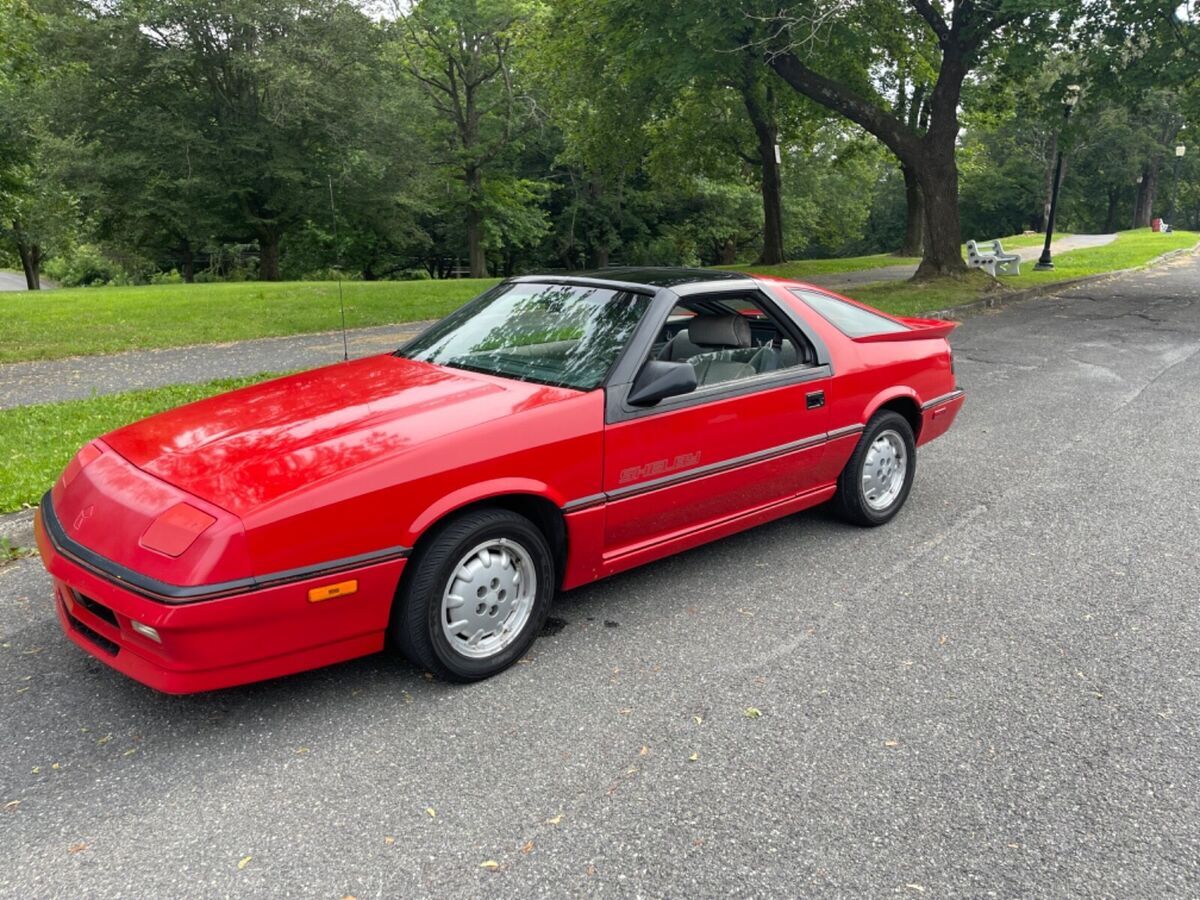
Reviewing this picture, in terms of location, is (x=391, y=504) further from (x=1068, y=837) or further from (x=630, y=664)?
(x=1068, y=837)

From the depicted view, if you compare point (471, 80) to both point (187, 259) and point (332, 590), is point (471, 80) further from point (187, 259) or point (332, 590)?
point (332, 590)

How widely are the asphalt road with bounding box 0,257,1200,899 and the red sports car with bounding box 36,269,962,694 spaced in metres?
0.27

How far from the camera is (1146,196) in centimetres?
5862

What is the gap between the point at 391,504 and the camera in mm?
3037

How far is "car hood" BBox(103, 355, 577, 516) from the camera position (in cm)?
303

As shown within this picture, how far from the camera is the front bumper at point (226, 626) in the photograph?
2.75 metres

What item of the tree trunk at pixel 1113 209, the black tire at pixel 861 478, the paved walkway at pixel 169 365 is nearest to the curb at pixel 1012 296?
the paved walkway at pixel 169 365

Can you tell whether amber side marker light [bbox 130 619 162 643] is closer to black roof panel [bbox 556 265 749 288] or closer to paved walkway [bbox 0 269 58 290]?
black roof panel [bbox 556 265 749 288]

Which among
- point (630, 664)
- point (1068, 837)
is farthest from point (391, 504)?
point (1068, 837)

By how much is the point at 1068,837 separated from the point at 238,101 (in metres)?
35.3

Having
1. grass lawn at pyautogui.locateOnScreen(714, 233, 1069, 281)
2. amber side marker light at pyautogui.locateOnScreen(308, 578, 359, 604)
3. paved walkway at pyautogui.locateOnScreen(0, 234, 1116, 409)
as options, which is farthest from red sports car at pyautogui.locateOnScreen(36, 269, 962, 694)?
grass lawn at pyautogui.locateOnScreen(714, 233, 1069, 281)

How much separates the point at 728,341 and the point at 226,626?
282 centimetres

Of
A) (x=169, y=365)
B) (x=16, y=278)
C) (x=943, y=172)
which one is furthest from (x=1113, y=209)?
(x=16, y=278)

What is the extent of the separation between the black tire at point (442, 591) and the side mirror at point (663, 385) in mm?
743
